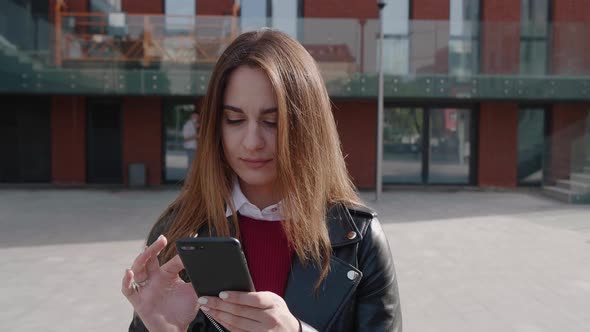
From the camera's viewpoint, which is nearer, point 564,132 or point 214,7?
point 564,132

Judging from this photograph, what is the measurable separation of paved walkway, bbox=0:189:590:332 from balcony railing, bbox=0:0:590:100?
3.24m

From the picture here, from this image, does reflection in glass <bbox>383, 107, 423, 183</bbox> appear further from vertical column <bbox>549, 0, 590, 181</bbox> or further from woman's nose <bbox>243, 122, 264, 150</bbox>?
woman's nose <bbox>243, 122, 264, 150</bbox>

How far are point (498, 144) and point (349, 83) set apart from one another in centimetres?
526

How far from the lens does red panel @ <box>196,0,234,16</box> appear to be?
1691cm

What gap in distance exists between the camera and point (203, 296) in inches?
52.2

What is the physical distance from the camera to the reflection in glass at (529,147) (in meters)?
17.2

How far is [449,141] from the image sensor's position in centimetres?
1738

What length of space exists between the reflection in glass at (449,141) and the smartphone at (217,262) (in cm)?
1665

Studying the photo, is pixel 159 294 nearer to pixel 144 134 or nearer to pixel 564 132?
pixel 144 134

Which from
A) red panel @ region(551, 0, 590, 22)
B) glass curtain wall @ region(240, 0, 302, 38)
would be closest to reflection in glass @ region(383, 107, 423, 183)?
glass curtain wall @ region(240, 0, 302, 38)

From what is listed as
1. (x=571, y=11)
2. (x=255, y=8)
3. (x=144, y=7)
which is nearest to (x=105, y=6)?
(x=144, y=7)

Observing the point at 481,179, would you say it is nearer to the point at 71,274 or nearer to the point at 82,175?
the point at 82,175

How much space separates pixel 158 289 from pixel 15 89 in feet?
49.5

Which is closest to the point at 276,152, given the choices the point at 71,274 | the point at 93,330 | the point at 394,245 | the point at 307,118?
the point at 307,118
